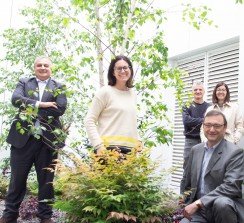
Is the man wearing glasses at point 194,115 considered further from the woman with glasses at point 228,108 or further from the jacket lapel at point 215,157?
the jacket lapel at point 215,157

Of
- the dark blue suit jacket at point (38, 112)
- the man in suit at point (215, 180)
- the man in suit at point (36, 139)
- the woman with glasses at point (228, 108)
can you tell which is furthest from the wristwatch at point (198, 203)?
the woman with glasses at point (228, 108)

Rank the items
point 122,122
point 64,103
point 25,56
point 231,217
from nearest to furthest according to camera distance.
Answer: point 231,217, point 122,122, point 64,103, point 25,56

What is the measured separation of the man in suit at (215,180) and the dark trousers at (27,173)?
1569mm

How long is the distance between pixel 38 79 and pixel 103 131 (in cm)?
126

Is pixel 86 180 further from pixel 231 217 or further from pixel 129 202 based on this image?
pixel 231 217

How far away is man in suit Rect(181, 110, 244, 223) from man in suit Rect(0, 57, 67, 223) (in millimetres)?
1539

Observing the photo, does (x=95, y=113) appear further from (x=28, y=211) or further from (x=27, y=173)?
(x=28, y=211)

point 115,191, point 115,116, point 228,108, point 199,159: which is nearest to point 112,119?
point 115,116

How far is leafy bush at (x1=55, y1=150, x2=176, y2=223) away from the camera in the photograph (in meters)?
3.39

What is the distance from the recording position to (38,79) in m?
4.60

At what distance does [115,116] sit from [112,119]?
0.13ft

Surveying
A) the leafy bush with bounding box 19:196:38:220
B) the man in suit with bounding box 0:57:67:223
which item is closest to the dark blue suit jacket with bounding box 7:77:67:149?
the man in suit with bounding box 0:57:67:223

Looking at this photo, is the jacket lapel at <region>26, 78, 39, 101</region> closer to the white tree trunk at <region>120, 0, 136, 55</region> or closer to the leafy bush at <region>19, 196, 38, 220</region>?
the white tree trunk at <region>120, 0, 136, 55</region>

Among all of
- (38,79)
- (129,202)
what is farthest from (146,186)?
(38,79)
